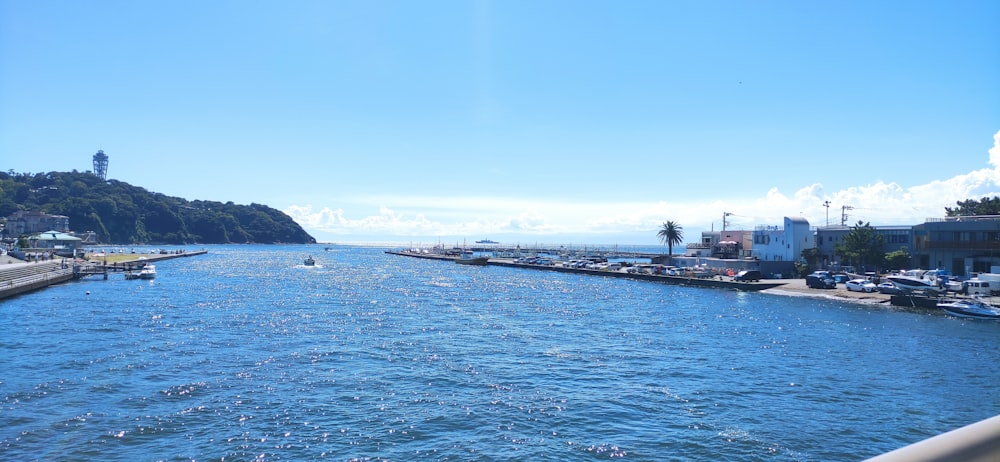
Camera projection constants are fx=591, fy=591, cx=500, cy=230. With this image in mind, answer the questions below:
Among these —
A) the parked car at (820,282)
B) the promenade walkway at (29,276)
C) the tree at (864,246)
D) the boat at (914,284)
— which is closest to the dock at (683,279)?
the parked car at (820,282)

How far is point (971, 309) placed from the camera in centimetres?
4484

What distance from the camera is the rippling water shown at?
17516 millimetres

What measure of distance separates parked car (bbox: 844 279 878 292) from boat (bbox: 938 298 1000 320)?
376 inches

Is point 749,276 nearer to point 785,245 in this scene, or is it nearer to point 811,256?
point 785,245

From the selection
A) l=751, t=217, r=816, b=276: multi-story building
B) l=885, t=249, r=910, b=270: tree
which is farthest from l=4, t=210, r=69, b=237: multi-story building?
l=885, t=249, r=910, b=270: tree

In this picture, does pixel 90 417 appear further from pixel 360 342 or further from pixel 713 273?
pixel 713 273

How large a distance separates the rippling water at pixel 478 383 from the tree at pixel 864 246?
2584cm

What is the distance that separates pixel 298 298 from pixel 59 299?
1932 cm

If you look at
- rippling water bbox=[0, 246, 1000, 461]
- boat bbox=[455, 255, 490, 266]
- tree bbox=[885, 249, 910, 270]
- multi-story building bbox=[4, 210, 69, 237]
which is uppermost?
multi-story building bbox=[4, 210, 69, 237]

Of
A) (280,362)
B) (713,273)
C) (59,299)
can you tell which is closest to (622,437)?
(280,362)

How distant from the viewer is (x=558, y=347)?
32156mm

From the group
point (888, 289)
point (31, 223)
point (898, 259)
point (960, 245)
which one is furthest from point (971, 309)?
point (31, 223)

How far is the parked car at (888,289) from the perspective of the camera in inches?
2143

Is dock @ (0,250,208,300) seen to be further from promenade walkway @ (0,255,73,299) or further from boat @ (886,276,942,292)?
boat @ (886,276,942,292)
